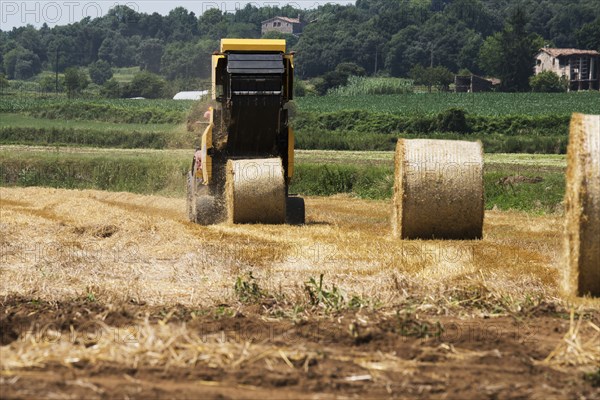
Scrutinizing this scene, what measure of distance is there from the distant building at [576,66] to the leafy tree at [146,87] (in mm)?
43282

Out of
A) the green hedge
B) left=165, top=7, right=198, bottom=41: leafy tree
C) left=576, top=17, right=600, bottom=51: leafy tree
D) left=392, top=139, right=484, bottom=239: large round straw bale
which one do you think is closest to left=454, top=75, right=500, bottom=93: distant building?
left=576, top=17, right=600, bottom=51: leafy tree

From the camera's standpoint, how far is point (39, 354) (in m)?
7.35

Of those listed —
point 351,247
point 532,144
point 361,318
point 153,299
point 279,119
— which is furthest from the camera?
point 532,144

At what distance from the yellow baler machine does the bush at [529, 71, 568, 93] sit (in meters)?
78.7

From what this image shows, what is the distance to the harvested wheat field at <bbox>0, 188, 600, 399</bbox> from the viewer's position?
22.6 ft

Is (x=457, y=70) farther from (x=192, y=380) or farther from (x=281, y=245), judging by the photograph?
(x=192, y=380)

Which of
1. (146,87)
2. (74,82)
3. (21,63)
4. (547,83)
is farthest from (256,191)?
(21,63)

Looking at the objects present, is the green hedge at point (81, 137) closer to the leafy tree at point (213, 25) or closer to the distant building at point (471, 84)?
the leafy tree at point (213, 25)

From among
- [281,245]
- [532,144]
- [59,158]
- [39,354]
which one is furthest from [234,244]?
[532,144]

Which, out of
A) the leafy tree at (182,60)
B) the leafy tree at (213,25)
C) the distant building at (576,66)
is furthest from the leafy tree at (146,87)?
the distant building at (576,66)

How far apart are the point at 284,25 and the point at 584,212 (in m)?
110

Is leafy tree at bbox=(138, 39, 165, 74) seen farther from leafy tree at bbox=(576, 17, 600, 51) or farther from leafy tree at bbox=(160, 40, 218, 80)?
leafy tree at bbox=(576, 17, 600, 51)

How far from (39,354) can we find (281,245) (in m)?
8.45

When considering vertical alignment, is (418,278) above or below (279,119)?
below
